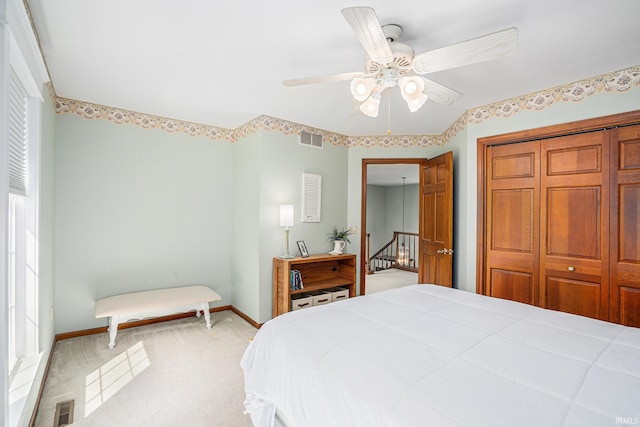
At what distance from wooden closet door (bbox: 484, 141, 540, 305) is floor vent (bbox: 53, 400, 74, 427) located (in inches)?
144

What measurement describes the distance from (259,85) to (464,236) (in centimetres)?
269

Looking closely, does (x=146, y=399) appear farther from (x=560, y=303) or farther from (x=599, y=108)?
(x=599, y=108)

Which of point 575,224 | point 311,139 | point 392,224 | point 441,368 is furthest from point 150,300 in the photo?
point 392,224

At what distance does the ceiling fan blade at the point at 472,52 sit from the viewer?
1.42 metres

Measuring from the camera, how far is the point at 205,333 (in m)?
3.40

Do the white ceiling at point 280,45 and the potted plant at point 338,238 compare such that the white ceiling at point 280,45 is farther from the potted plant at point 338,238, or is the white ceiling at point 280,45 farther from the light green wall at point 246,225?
the potted plant at point 338,238

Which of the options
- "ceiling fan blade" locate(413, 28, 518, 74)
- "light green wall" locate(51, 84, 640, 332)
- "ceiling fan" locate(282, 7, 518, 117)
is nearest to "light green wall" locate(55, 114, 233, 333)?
"light green wall" locate(51, 84, 640, 332)

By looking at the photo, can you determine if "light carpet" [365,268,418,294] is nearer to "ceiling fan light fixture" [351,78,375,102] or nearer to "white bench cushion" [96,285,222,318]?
"white bench cushion" [96,285,222,318]

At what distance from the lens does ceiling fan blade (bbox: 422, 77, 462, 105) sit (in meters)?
1.97

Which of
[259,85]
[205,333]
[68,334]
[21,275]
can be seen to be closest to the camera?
[21,275]

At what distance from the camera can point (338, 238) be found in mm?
4172

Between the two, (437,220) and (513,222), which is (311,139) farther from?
(513,222)

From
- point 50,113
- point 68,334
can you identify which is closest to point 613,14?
point 50,113

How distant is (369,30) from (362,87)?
0.41 metres
